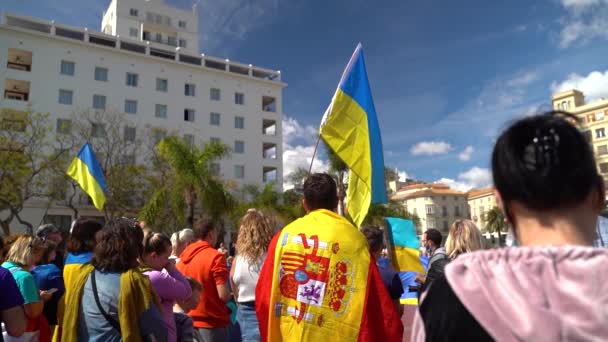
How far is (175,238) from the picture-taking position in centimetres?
660

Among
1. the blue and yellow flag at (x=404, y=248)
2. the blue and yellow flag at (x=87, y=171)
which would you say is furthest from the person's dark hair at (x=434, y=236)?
the blue and yellow flag at (x=87, y=171)

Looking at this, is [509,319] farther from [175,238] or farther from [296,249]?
[175,238]

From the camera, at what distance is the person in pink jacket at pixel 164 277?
12.7 ft

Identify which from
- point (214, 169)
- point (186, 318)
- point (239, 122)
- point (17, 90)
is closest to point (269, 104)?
point (239, 122)

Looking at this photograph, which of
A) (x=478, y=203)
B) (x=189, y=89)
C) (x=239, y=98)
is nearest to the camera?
(x=189, y=89)

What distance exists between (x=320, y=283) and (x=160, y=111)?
48064 millimetres

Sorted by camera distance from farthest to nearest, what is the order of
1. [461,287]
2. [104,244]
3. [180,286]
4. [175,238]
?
1. [175,238]
2. [180,286]
3. [104,244]
4. [461,287]

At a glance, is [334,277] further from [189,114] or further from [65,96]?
[189,114]

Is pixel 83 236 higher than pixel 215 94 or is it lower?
lower

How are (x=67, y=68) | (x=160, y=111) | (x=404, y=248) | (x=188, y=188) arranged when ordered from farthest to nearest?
(x=160, y=111) < (x=67, y=68) < (x=188, y=188) < (x=404, y=248)

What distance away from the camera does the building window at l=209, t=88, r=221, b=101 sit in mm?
51987

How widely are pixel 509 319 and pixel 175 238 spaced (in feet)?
19.3

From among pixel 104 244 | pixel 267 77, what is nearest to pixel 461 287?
pixel 104 244

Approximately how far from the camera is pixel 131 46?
50.3m
